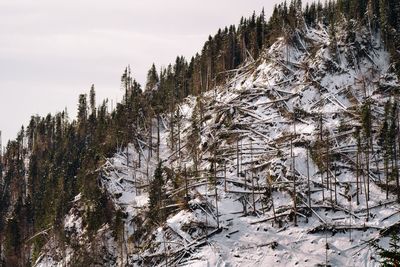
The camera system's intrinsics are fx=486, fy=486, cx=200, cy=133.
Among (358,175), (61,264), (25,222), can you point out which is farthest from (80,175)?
(358,175)

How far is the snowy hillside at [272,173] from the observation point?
7088cm

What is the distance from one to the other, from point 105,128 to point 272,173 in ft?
184

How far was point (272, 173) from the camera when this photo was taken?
84.6 m

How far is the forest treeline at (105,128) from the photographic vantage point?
4021 inches

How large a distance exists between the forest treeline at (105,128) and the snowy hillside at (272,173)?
12.0ft

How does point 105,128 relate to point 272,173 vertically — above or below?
above

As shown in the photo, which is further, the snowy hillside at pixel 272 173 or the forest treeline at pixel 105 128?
the forest treeline at pixel 105 128

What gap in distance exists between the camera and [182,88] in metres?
141

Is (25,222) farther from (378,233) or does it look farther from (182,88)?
(378,233)

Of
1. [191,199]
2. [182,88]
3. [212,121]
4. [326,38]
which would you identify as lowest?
[191,199]

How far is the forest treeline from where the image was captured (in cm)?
10212

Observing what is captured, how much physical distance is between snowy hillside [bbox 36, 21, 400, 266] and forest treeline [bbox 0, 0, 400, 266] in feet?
12.0

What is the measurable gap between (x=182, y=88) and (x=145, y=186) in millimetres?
50580

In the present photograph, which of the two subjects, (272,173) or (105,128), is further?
(105,128)
